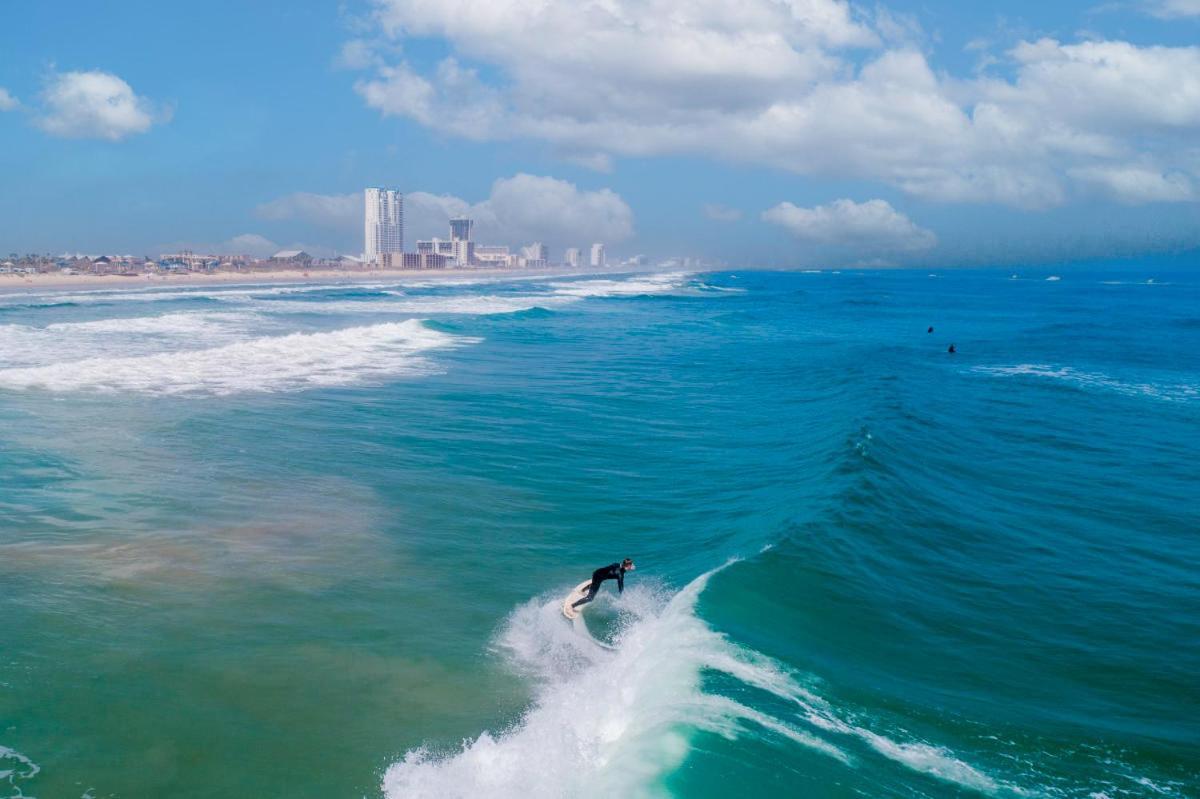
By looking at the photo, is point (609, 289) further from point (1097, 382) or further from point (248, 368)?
point (248, 368)

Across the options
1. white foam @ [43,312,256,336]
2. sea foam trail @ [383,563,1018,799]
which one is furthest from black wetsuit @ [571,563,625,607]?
white foam @ [43,312,256,336]

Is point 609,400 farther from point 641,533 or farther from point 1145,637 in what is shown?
point 1145,637

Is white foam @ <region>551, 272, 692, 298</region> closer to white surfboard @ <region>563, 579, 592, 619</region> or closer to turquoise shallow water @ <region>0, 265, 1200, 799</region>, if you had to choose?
turquoise shallow water @ <region>0, 265, 1200, 799</region>

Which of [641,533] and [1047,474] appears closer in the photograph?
[641,533]

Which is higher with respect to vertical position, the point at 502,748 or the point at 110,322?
the point at 110,322

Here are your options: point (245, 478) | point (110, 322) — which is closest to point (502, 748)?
point (245, 478)
